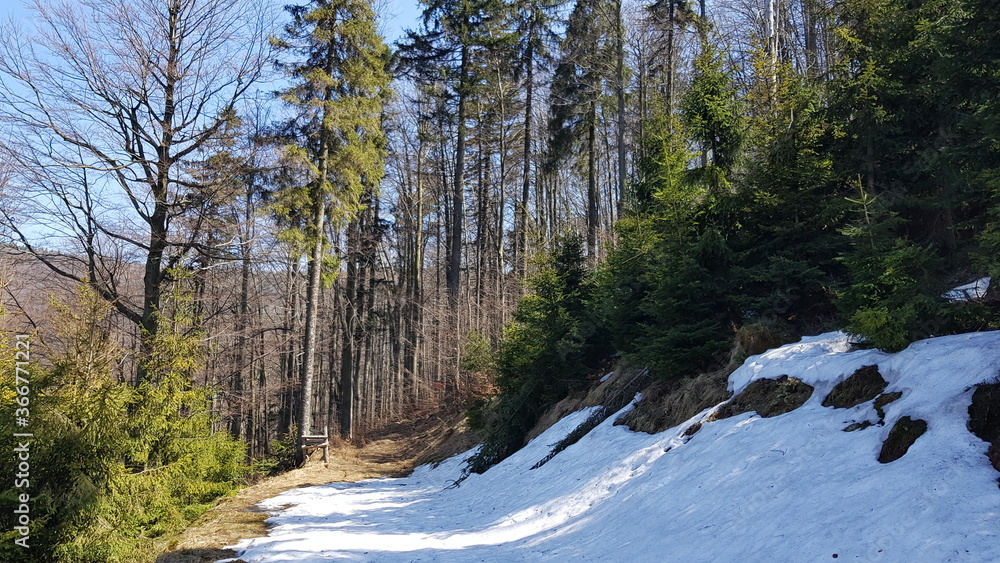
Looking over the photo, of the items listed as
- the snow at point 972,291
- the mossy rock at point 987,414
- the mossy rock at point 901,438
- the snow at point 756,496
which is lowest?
the snow at point 756,496

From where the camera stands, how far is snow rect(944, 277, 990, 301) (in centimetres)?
673

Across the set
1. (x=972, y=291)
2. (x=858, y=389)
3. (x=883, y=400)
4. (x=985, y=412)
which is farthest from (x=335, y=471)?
(x=985, y=412)

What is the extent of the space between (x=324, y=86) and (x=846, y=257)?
50.6 ft

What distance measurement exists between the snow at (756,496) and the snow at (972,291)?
1276mm

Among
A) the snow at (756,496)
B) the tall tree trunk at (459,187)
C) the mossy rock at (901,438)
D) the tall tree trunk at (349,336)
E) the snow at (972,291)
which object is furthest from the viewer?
the tall tree trunk at (349,336)

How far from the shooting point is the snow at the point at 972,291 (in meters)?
6.73

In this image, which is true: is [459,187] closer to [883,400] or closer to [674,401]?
[674,401]

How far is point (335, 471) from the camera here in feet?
55.8

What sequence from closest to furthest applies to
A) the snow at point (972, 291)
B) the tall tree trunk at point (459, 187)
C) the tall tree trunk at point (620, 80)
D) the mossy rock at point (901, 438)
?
the mossy rock at point (901, 438), the snow at point (972, 291), the tall tree trunk at point (620, 80), the tall tree trunk at point (459, 187)

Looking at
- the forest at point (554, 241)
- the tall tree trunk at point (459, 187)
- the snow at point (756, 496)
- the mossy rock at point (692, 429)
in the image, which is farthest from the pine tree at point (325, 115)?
the mossy rock at point (692, 429)

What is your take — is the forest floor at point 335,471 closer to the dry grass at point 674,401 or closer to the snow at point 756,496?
the snow at point 756,496

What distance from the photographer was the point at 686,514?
19.2 ft

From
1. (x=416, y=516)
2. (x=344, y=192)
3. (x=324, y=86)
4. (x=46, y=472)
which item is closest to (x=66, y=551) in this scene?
(x=46, y=472)

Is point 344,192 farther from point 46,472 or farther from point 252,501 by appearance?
point 46,472
